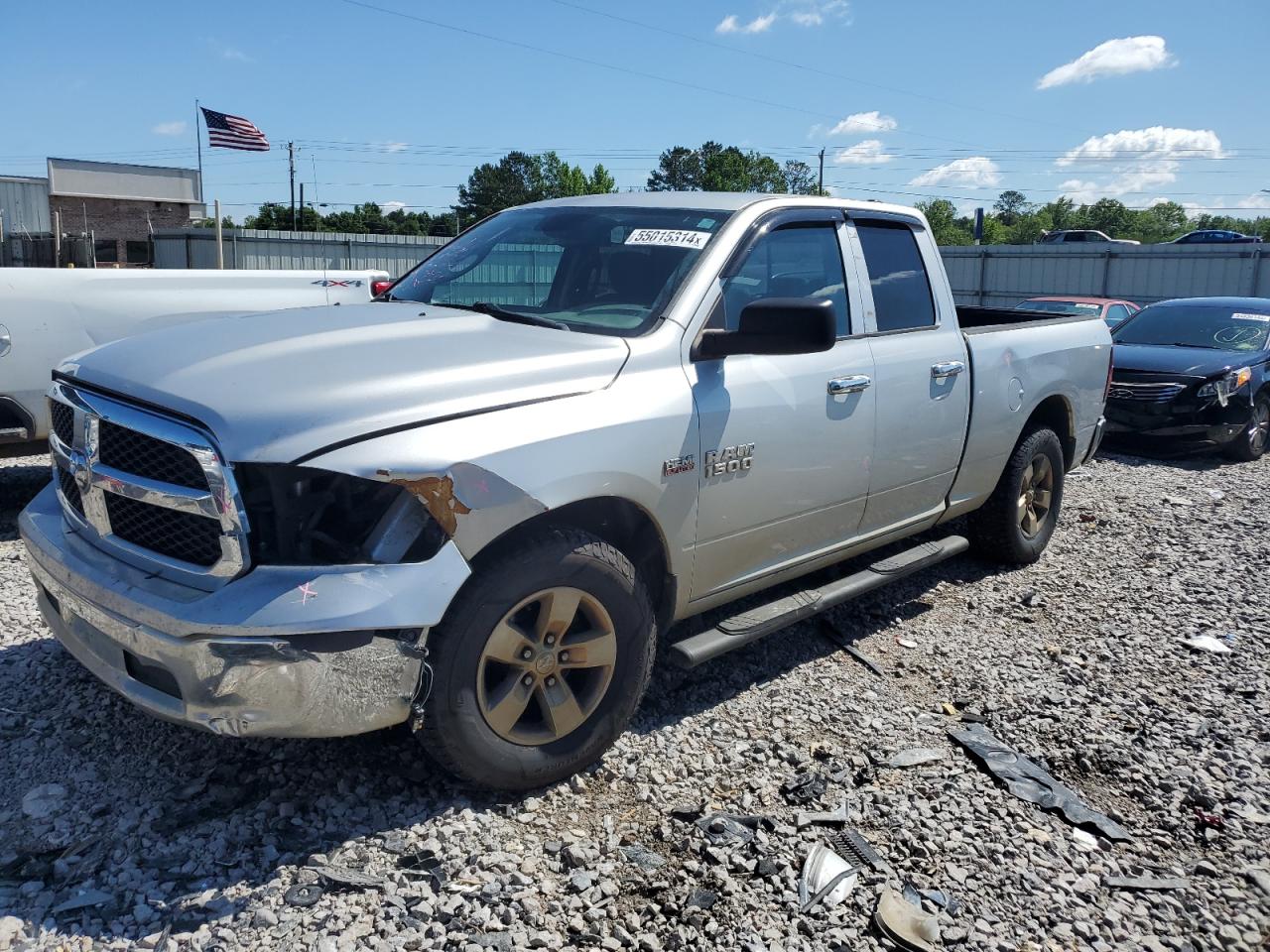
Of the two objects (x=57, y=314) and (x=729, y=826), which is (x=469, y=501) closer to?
(x=729, y=826)

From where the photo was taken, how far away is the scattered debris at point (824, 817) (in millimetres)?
3205

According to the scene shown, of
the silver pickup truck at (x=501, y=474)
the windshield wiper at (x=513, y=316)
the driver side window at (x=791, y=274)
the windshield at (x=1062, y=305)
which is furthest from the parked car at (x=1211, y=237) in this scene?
the windshield wiper at (x=513, y=316)

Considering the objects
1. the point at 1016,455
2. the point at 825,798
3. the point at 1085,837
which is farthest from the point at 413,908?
the point at 1016,455

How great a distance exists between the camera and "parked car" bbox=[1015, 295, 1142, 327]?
1273cm

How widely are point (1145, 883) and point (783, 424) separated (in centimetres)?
188

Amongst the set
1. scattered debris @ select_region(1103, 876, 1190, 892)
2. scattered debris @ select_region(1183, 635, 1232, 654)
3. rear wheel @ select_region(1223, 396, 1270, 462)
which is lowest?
scattered debris @ select_region(1103, 876, 1190, 892)

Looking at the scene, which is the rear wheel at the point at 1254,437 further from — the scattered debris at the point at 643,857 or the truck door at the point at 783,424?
the scattered debris at the point at 643,857

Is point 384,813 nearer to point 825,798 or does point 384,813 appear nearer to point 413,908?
point 413,908

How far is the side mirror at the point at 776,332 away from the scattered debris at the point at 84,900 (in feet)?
7.89

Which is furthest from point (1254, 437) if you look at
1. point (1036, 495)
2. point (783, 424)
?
point (783, 424)

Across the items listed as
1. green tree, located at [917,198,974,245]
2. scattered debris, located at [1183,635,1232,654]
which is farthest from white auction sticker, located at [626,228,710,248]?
green tree, located at [917,198,974,245]

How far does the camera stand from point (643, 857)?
3.00 m

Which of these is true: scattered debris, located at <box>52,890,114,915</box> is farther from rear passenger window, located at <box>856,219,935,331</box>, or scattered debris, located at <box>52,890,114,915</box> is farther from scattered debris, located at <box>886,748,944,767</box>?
rear passenger window, located at <box>856,219,935,331</box>

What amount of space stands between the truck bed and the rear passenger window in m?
0.54
